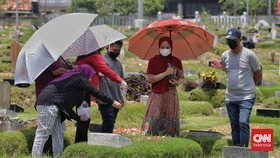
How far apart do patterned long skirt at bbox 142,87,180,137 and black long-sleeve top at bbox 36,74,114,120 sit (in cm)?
189

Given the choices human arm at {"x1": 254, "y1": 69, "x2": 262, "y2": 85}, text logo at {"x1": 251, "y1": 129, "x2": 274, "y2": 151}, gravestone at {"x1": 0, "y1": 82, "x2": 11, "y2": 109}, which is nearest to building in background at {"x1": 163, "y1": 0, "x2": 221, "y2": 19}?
gravestone at {"x1": 0, "y1": 82, "x2": 11, "y2": 109}

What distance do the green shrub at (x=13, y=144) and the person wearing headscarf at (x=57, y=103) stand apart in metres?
0.77

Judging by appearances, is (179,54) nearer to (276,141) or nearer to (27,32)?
(276,141)

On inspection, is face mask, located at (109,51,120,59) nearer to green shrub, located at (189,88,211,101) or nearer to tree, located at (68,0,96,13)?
green shrub, located at (189,88,211,101)

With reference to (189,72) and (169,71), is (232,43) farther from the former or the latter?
(189,72)

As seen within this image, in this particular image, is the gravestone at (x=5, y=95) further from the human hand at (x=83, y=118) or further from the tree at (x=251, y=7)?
the tree at (x=251, y=7)

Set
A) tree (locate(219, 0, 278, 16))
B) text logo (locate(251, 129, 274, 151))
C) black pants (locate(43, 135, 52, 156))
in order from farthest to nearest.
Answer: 1. tree (locate(219, 0, 278, 16))
2. black pants (locate(43, 135, 52, 156))
3. text logo (locate(251, 129, 274, 151))

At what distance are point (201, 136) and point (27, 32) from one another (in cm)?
4807

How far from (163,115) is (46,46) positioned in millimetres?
2492

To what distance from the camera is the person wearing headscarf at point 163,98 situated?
1245cm

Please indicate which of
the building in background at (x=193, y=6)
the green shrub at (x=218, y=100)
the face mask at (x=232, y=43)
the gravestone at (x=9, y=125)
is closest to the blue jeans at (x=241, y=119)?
the face mask at (x=232, y=43)

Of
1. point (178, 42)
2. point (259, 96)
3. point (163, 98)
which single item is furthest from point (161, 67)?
point (259, 96)

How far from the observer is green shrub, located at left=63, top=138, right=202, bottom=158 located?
1036cm

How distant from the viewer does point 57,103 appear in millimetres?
10641
